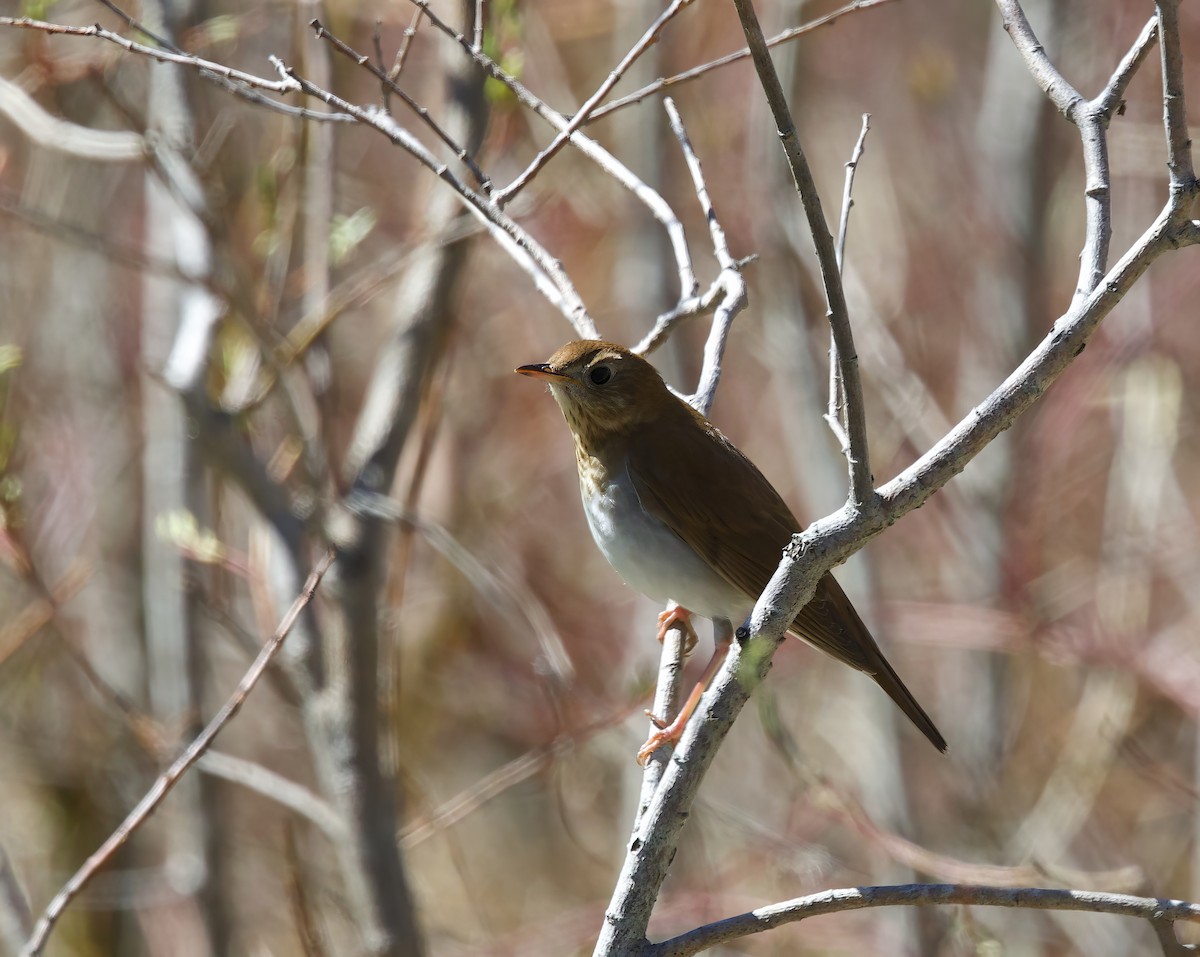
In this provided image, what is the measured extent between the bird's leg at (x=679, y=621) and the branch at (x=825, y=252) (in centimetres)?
172

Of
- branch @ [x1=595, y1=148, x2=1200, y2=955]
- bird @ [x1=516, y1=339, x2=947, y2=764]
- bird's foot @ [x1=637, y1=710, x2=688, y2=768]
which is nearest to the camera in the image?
branch @ [x1=595, y1=148, x2=1200, y2=955]

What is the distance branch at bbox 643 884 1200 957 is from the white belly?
4.85 feet

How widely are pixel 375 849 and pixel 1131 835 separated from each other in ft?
18.2

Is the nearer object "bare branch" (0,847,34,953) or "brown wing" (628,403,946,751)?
"bare branch" (0,847,34,953)

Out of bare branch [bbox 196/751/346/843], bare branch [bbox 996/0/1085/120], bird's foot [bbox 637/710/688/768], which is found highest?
bare branch [bbox 996/0/1085/120]

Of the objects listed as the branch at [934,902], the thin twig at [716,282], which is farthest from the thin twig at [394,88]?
the branch at [934,902]


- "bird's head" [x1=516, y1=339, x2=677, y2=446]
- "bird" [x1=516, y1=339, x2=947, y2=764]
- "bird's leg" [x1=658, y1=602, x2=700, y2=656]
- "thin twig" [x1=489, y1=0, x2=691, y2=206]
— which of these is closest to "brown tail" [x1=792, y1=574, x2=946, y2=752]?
"bird" [x1=516, y1=339, x2=947, y2=764]

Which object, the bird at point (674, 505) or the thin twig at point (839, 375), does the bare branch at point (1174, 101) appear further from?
the bird at point (674, 505)

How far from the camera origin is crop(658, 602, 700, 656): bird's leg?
3861 mm

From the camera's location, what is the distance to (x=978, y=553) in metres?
6.32

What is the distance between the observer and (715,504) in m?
3.86

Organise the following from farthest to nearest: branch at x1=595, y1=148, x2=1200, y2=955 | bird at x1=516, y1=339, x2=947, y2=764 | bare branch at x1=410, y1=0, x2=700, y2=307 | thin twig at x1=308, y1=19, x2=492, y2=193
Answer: bird at x1=516, y1=339, x2=947, y2=764
bare branch at x1=410, y1=0, x2=700, y2=307
thin twig at x1=308, y1=19, x2=492, y2=193
branch at x1=595, y1=148, x2=1200, y2=955

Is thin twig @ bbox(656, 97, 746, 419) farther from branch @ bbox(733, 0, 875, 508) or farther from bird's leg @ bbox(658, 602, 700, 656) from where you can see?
branch @ bbox(733, 0, 875, 508)

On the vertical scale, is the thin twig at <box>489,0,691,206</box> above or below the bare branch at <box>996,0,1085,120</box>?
above
